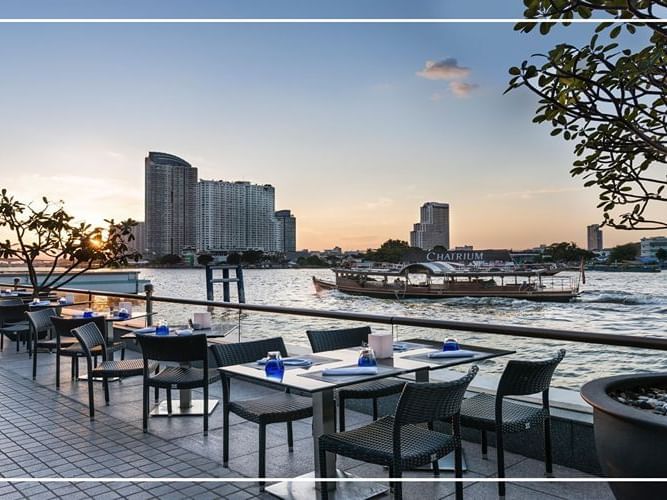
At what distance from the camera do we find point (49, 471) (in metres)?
3.72

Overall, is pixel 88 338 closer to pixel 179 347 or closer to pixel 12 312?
pixel 179 347

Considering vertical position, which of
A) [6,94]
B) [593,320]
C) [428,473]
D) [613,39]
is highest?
[6,94]

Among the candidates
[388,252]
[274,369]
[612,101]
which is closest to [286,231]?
[274,369]

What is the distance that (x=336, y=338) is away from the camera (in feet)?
15.6

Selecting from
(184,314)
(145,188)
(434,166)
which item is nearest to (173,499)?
(184,314)

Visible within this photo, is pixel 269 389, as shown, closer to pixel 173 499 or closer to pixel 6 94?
pixel 173 499

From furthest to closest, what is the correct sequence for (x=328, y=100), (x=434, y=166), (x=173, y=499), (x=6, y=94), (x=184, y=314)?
(x=434, y=166) < (x=328, y=100) < (x=184, y=314) < (x=6, y=94) < (x=173, y=499)

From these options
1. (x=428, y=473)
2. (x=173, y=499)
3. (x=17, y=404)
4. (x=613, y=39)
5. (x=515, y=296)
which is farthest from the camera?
(x=515, y=296)

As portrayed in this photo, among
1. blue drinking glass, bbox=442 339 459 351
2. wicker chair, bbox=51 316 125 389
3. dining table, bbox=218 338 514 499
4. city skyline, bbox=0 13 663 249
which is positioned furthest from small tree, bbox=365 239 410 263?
dining table, bbox=218 338 514 499

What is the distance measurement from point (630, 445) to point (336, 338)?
287 cm

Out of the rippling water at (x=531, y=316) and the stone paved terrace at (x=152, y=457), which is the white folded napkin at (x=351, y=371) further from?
the rippling water at (x=531, y=316)

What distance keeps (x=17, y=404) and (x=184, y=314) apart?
2.13 metres

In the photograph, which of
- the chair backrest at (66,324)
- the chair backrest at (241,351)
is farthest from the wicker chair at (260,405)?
the chair backrest at (66,324)

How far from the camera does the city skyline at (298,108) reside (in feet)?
14.7
